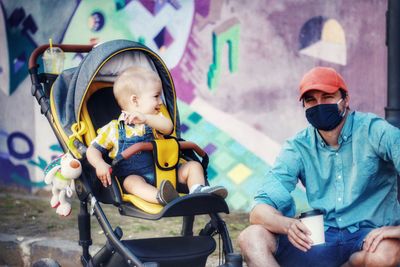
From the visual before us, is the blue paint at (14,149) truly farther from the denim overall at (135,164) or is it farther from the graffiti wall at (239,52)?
the denim overall at (135,164)

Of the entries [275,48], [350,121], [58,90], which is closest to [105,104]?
[58,90]

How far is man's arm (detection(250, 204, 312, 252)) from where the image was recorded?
4148mm

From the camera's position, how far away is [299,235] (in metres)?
4.16

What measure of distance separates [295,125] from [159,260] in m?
3.12

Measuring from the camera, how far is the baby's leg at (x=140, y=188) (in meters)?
4.42

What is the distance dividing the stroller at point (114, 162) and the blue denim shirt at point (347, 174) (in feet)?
1.38

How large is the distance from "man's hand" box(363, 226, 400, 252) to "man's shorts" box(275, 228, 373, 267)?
136 mm

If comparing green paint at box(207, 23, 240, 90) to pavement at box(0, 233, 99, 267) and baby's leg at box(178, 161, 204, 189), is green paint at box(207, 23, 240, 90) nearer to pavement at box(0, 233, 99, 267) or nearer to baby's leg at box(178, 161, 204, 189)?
pavement at box(0, 233, 99, 267)

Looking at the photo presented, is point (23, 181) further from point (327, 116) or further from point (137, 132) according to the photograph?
point (327, 116)

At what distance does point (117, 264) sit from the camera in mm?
4609

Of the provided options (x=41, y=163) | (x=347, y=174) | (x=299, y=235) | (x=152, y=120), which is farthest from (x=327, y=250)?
(x=41, y=163)

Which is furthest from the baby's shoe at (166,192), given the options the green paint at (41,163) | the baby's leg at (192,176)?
the green paint at (41,163)

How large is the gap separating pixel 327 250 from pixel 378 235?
1.20 feet

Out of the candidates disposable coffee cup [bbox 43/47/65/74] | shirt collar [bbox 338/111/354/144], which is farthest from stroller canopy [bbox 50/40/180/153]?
shirt collar [bbox 338/111/354/144]
